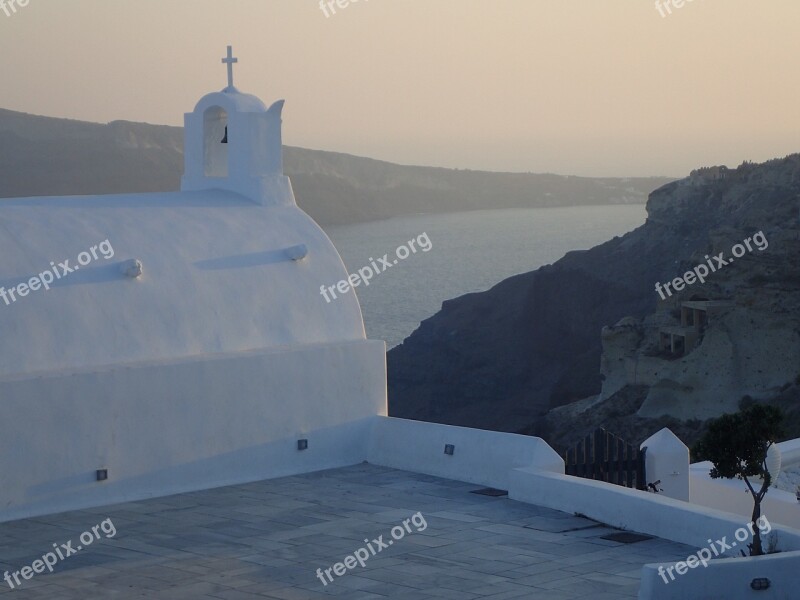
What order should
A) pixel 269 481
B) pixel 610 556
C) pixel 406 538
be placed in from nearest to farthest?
pixel 610 556, pixel 406 538, pixel 269 481

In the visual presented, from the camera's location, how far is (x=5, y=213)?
13.1 m

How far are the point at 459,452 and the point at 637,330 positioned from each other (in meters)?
41.5

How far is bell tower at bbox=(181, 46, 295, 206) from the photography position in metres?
15.7

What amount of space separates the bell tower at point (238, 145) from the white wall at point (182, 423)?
2.62 meters

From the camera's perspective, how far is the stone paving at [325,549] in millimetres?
9344

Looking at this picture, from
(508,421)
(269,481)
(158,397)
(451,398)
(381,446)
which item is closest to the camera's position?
(158,397)

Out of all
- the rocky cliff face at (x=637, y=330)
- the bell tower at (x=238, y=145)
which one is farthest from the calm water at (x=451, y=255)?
the bell tower at (x=238, y=145)

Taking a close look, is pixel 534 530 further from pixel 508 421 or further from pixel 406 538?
pixel 508 421

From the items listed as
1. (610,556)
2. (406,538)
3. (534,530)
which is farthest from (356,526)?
(610,556)

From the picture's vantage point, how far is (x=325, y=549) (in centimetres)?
1054

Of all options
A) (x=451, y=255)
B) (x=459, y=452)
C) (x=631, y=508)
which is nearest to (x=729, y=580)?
(x=631, y=508)

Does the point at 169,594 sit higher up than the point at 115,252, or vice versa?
the point at 115,252

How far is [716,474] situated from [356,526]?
3.50m

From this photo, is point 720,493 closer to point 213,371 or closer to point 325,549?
point 325,549
